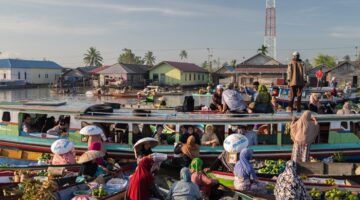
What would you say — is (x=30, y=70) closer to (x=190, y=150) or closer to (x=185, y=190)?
(x=190, y=150)

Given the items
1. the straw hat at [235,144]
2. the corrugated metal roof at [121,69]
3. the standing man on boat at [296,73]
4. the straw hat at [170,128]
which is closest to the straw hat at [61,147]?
the straw hat at [235,144]

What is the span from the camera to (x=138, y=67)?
61500mm

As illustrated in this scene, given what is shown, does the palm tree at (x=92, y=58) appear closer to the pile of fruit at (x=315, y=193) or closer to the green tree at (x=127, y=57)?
the green tree at (x=127, y=57)

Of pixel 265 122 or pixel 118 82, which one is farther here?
pixel 118 82

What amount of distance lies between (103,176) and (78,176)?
1.70 ft

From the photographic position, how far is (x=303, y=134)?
9.82 meters

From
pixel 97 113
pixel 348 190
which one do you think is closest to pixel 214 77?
pixel 97 113

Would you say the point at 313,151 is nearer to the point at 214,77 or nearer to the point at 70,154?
the point at 70,154

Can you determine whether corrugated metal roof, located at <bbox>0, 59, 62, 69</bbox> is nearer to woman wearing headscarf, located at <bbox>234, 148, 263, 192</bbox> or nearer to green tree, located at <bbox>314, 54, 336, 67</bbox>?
green tree, located at <bbox>314, 54, 336, 67</bbox>

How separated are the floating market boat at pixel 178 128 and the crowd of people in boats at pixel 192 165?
16.7 inches

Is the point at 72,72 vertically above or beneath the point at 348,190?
above

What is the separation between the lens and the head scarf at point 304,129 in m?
9.72

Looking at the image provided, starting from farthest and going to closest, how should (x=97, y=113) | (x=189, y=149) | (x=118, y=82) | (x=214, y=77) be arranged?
(x=214, y=77)
(x=118, y=82)
(x=97, y=113)
(x=189, y=149)

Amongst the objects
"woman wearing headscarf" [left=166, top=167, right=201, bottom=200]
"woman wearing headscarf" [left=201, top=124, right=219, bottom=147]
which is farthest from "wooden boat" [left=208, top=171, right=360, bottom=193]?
"woman wearing headscarf" [left=201, top=124, right=219, bottom=147]
